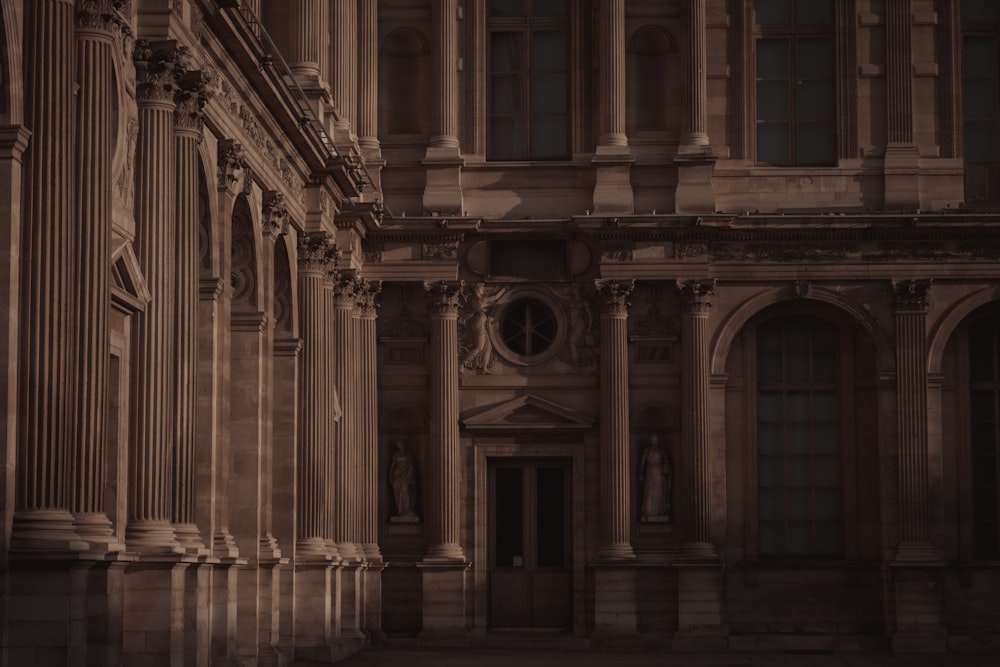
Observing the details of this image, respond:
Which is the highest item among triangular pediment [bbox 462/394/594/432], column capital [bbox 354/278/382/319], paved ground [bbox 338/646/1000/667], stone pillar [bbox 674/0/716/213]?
stone pillar [bbox 674/0/716/213]

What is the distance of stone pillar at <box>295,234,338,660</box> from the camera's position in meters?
32.4

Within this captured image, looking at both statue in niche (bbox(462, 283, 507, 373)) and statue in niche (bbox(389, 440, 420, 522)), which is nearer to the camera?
statue in niche (bbox(389, 440, 420, 522))

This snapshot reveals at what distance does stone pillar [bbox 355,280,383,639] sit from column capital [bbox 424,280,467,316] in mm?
961

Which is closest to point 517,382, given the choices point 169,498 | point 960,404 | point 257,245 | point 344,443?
point 344,443

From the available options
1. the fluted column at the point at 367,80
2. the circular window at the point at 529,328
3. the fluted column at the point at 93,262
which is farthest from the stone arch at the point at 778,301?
the fluted column at the point at 93,262

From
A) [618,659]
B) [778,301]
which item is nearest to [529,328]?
[778,301]

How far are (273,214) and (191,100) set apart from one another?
6217 mm

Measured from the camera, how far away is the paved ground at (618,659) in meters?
33.8

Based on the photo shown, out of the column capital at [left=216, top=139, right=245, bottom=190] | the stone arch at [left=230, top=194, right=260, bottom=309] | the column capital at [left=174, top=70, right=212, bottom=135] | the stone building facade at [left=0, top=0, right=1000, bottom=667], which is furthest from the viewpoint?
the stone building facade at [left=0, top=0, right=1000, bottom=667]

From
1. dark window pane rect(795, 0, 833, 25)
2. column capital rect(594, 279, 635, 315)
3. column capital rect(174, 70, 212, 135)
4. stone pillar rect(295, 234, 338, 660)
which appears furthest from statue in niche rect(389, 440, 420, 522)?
column capital rect(174, 70, 212, 135)

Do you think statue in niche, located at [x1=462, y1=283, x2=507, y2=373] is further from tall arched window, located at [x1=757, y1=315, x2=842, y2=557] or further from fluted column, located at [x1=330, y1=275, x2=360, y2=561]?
tall arched window, located at [x1=757, y1=315, x2=842, y2=557]

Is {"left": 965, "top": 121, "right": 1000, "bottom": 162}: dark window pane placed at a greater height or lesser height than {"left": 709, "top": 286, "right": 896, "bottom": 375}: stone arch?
greater

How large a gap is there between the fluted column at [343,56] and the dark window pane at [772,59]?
26.0 feet

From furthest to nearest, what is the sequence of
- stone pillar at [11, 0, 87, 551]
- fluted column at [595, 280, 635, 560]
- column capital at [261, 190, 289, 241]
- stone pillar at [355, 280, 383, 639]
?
1. fluted column at [595, 280, 635, 560]
2. stone pillar at [355, 280, 383, 639]
3. column capital at [261, 190, 289, 241]
4. stone pillar at [11, 0, 87, 551]
